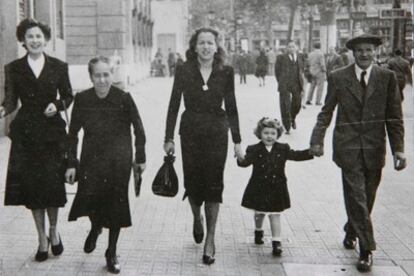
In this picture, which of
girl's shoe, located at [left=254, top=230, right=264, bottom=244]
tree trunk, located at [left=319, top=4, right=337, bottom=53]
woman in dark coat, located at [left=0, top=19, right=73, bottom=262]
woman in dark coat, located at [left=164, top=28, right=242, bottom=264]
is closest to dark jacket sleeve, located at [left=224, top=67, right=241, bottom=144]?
woman in dark coat, located at [left=164, top=28, right=242, bottom=264]

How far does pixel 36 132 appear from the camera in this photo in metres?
5.74

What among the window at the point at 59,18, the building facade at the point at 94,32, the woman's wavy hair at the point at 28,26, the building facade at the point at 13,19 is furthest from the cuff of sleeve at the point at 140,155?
the building facade at the point at 94,32

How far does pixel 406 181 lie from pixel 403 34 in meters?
10.1

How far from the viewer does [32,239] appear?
6438mm

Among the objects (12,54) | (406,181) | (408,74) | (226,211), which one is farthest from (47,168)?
(408,74)

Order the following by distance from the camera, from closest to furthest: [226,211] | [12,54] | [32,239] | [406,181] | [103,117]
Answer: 1. [103,117]
2. [32,239]
3. [226,211]
4. [406,181]
5. [12,54]

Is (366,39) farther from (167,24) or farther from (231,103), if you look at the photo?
(167,24)

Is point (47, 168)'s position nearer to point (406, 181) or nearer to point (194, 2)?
point (406, 181)

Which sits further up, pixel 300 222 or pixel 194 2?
pixel 194 2

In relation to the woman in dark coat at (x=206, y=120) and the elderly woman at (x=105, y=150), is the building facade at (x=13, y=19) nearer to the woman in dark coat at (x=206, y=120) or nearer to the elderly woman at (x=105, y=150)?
the woman in dark coat at (x=206, y=120)

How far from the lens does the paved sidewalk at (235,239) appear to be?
18.5 ft

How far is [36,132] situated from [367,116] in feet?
8.60

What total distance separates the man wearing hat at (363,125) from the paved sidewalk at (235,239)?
1.70ft

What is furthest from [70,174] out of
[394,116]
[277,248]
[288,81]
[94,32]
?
[94,32]
